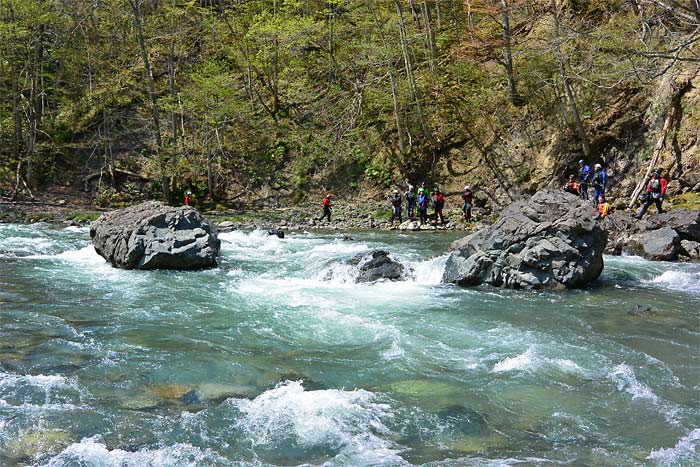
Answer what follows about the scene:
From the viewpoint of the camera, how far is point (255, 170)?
33.2 metres

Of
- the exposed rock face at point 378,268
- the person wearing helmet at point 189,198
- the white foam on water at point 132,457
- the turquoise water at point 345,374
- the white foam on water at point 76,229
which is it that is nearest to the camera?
the white foam on water at point 132,457

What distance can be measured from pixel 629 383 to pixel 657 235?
37.0ft

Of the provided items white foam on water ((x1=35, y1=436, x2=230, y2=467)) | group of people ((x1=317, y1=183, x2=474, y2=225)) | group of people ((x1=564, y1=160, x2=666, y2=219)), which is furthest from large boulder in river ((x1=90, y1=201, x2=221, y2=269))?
group of people ((x1=564, y1=160, x2=666, y2=219))

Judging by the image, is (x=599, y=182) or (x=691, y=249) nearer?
(x=691, y=249)

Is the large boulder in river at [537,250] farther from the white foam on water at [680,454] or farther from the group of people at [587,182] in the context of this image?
the group of people at [587,182]

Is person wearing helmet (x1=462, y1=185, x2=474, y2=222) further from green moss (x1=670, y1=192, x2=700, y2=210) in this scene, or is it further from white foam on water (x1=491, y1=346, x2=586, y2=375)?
white foam on water (x1=491, y1=346, x2=586, y2=375)

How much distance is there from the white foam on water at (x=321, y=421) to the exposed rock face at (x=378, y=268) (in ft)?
23.6

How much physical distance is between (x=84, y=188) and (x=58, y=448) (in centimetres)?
3055

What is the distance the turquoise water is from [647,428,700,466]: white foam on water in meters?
0.02

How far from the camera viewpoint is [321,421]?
6.25 metres

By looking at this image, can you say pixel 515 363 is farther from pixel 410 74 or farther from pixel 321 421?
pixel 410 74

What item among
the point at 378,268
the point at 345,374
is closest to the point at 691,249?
the point at 378,268

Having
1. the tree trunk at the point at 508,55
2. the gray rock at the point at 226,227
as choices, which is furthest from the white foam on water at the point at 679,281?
the tree trunk at the point at 508,55

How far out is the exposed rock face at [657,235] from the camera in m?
16.3
